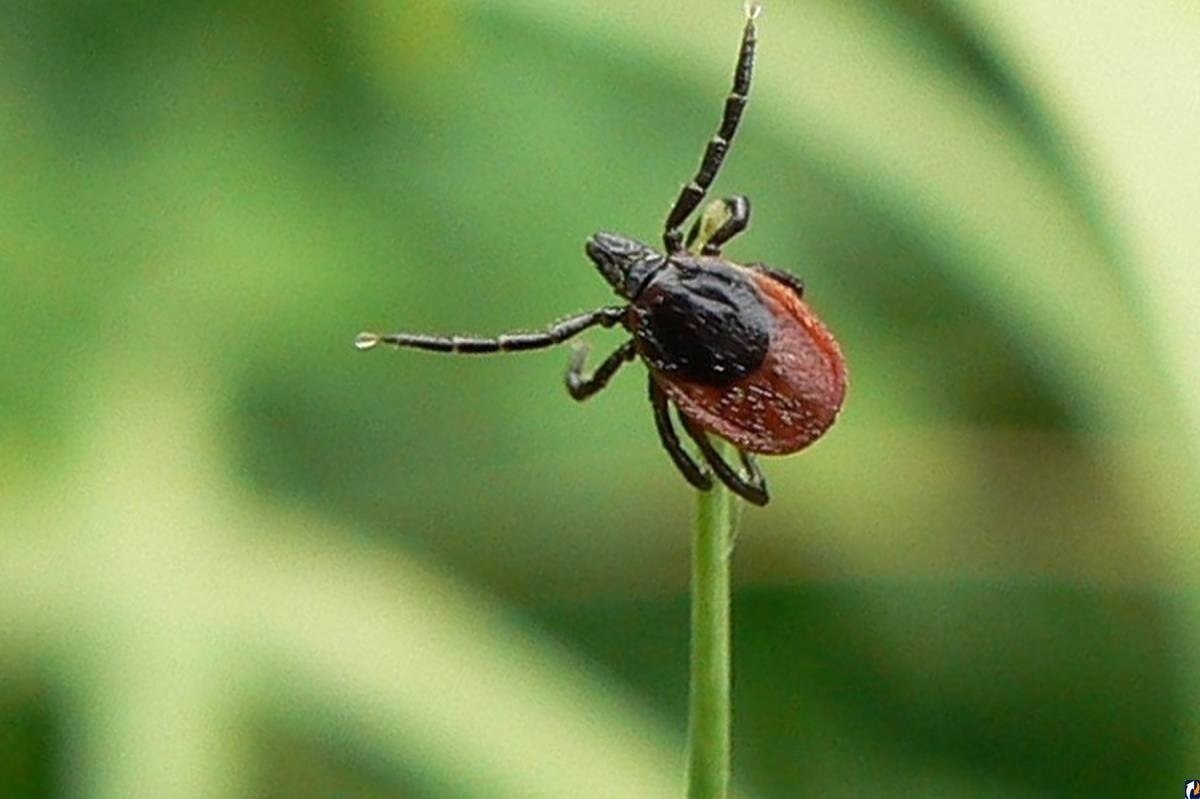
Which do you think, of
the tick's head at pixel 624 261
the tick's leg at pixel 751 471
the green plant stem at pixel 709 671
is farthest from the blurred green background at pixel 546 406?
the green plant stem at pixel 709 671

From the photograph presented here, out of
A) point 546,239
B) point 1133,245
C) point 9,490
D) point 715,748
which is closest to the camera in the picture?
point 715,748

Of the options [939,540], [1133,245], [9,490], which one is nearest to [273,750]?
[9,490]

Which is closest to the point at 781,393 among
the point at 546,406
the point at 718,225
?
the point at 718,225

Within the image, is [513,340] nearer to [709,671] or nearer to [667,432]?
[667,432]

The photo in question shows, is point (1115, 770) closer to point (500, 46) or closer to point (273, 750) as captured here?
point (273, 750)

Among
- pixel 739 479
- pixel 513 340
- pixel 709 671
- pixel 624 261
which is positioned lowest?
pixel 709 671

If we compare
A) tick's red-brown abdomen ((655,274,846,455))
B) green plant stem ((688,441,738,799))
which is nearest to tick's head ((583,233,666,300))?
tick's red-brown abdomen ((655,274,846,455))

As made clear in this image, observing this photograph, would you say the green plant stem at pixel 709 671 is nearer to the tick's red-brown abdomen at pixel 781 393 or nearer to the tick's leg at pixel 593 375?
the tick's red-brown abdomen at pixel 781 393
